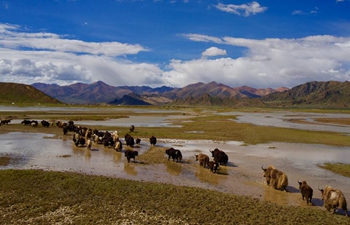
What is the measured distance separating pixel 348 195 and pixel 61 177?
16.1 metres

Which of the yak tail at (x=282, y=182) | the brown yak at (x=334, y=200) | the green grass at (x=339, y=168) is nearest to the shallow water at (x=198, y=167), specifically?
the yak tail at (x=282, y=182)

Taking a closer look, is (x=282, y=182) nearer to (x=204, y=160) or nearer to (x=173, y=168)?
(x=204, y=160)

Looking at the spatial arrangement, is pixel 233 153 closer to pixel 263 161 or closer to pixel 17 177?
pixel 263 161

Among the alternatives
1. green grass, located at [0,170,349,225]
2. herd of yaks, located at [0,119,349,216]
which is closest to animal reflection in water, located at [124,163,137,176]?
herd of yaks, located at [0,119,349,216]

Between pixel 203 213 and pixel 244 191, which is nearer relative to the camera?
pixel 203 213

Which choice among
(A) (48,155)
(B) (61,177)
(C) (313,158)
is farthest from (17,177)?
(C) (313,158)

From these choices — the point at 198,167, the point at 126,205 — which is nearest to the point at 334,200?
the point at 126,205

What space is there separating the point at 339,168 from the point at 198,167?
1084 centimetres

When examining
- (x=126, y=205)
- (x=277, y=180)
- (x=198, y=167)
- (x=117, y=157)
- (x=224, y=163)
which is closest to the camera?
(x=126, y=205)

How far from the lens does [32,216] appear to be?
1077cm

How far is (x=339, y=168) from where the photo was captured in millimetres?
21203

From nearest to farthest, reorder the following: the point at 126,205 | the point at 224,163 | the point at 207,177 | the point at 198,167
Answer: the point at 126,205 → the point at 207,177 → the point at 198,167 → the point at 224,163

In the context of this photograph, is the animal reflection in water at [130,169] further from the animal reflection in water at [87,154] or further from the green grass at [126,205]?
the animal reflection in water at [87,154]

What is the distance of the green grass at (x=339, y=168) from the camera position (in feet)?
66.2
